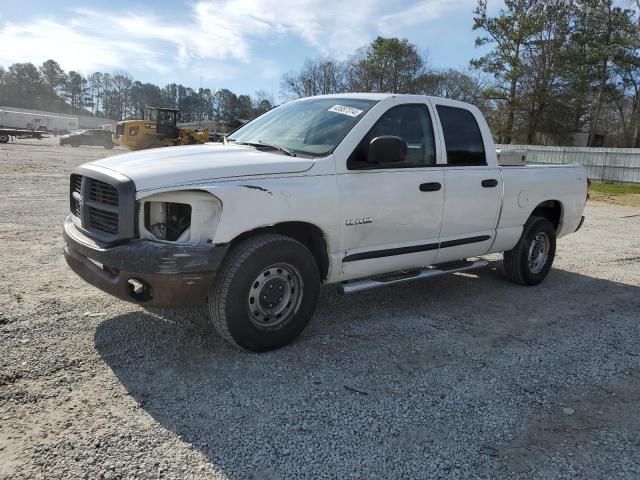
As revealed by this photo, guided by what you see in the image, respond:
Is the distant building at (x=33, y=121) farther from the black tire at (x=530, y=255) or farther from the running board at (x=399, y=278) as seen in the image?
the running board at (x=399, y=278)

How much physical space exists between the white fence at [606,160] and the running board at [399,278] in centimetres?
2094

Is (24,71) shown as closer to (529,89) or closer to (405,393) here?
(529,89)

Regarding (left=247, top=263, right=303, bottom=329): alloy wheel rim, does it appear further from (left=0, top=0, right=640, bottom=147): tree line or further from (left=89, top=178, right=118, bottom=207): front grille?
(left=0, top=0, right=640, bottom=147): tree line

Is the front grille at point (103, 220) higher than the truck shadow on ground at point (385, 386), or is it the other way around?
the front grille at point (103, 220)

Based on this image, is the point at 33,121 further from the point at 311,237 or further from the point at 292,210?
the point at 292,210

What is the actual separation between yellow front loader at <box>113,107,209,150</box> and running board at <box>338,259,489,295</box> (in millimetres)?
27926

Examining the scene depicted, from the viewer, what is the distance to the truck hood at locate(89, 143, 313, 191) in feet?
11.4

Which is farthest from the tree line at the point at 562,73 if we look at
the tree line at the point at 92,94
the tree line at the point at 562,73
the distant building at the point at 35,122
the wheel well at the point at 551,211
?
the tree line at the point at 92,94

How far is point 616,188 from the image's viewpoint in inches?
909

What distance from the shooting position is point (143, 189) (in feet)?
11.2

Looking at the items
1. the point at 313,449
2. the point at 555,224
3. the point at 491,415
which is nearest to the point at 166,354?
the point at 313,449

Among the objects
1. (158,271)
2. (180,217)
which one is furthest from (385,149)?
(158,271)

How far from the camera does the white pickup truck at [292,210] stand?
11.5 ft

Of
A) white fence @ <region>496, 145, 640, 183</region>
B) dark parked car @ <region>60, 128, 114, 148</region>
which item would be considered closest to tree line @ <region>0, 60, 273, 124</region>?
dark parked car @ <region>60, 128, 114, 148</region>
